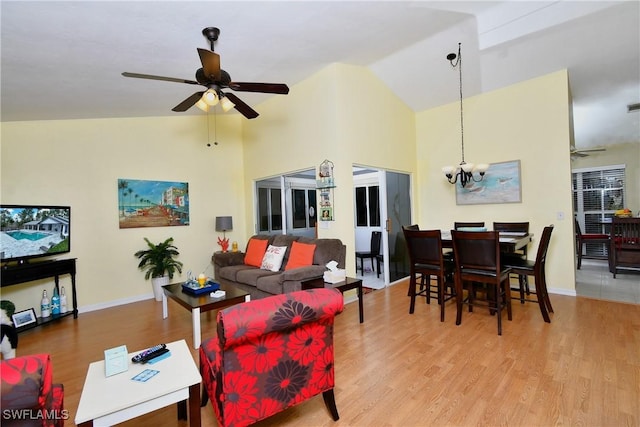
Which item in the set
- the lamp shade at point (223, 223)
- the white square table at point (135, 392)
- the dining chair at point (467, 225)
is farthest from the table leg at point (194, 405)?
the dining chair at point (467, 225)

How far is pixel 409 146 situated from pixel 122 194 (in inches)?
189

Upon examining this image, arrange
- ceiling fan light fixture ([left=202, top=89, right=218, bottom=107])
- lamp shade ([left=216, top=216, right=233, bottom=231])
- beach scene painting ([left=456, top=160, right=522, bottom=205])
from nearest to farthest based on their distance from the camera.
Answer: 1. ceiling fan light fixture ([left=202, top=89, right=218, bottom=107])
2. beach scene painting ([left=456, top=160, right=522, bottom=205])
3. lamp shade ([left=216, top=216, right=233, bottom=231])

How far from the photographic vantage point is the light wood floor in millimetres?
1883

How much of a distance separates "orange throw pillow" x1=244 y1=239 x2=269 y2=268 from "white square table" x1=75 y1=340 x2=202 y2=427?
2.98 metres

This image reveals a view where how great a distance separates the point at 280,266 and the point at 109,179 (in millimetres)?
2794

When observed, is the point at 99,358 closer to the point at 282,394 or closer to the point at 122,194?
the point at 282,394

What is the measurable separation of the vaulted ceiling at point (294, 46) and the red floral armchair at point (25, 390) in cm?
230

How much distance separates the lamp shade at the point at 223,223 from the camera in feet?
17.3

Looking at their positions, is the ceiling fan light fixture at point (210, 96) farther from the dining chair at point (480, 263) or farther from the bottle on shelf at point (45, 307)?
the bottle on shelf at point (45, 307)

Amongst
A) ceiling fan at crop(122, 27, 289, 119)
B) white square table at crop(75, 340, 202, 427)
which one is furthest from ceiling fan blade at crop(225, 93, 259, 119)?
→ white square table at crop(75, 340, 202, 427)

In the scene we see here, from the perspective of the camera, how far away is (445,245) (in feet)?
12.3

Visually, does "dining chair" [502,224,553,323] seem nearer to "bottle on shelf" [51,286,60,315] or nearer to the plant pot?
the plant pot

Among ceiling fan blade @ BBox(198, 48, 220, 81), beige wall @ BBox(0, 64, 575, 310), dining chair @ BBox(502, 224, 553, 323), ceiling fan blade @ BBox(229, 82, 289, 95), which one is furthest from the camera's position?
beige wall @ BBox(0, 64, 575, 310)

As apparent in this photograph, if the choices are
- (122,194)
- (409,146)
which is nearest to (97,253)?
(122,194)
